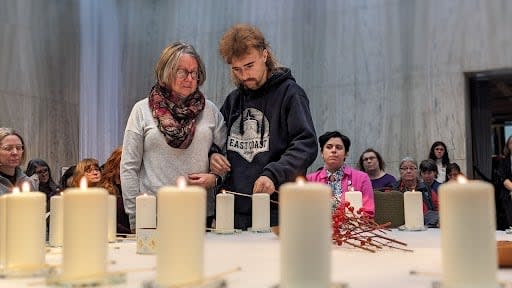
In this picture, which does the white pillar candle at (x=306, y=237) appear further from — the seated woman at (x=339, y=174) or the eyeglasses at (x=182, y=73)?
the seated woman at (x=339, y=174)

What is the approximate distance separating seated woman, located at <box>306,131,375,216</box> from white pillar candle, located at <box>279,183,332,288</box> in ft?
5.04

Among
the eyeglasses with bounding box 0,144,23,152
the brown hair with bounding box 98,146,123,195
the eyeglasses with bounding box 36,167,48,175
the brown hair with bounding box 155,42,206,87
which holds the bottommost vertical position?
the brown hair with bounding box 98,146,123,195

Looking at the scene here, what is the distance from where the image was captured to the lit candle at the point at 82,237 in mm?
791

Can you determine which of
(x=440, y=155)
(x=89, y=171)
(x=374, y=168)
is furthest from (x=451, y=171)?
(x=89, y=171)

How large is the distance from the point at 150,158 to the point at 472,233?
1362 mm

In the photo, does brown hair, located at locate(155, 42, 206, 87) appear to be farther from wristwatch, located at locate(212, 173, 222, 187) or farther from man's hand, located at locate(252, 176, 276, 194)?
man's hand, located at locate(252, 176, 276, 194)

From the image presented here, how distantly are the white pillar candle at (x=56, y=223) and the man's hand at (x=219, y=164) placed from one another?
0.55 metres

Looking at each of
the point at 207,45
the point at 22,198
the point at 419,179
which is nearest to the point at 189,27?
the point at 207,45

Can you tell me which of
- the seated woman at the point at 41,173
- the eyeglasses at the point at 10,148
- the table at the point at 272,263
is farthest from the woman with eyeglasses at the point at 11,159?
the table at the point at 272,263

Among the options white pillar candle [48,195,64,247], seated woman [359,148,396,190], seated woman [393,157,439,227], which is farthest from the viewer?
seated woman [359,148,396,190]

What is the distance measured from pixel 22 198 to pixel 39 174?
12.2 feet

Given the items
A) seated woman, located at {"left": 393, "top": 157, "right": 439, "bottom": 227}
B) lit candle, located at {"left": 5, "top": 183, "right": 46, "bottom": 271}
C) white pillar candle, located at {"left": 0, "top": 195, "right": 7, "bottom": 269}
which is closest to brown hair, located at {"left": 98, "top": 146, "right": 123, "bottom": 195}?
white pillar candle, located at {"left": 0, "top": 195, "right": 7, "bottom": 269}

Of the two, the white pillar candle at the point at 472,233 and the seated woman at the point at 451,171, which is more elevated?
the seated woman at the point at 451,171

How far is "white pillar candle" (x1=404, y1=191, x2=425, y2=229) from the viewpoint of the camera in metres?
1.80
